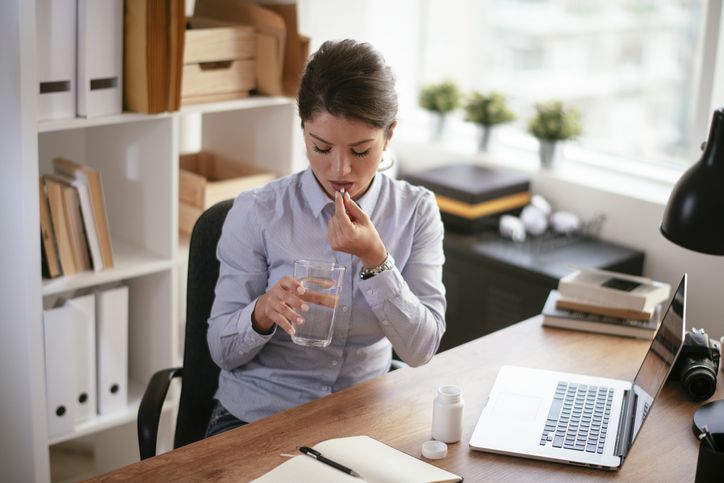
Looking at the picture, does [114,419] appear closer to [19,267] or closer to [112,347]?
[112,347]

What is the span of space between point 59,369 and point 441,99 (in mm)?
1801

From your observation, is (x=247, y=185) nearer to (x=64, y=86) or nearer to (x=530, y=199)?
(x=64, y=86)

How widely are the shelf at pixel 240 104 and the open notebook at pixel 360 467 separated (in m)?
1.20

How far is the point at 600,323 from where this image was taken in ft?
7.48

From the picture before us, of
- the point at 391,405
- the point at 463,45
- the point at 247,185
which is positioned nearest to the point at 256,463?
the point at 391,405

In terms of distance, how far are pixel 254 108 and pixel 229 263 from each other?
1055 millimetres

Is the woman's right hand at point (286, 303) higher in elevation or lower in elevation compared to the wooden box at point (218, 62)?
lower

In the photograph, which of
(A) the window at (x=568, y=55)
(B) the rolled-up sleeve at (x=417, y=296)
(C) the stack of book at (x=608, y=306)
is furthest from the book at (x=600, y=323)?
(A) the window at (x=568, y=55)

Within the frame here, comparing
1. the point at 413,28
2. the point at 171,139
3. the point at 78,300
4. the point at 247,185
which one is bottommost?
the point at 78,300

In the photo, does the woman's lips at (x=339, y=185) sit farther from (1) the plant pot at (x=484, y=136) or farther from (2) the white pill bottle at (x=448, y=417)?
(1) the plant pot at (x=484, y=136)

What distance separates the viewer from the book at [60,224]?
2379mm

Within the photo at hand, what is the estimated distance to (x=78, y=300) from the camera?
2488 millimetres

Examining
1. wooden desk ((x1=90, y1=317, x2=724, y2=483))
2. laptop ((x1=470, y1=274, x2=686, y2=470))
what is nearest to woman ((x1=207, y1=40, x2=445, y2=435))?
wooden desk ((x1=90, y1=317, x2=724, y2=483))

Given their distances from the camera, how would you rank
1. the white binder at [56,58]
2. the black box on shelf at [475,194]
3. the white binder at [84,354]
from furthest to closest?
the black box on shelf at [475,194]
the white binder at [84,354]
the white binder at [56,58]
